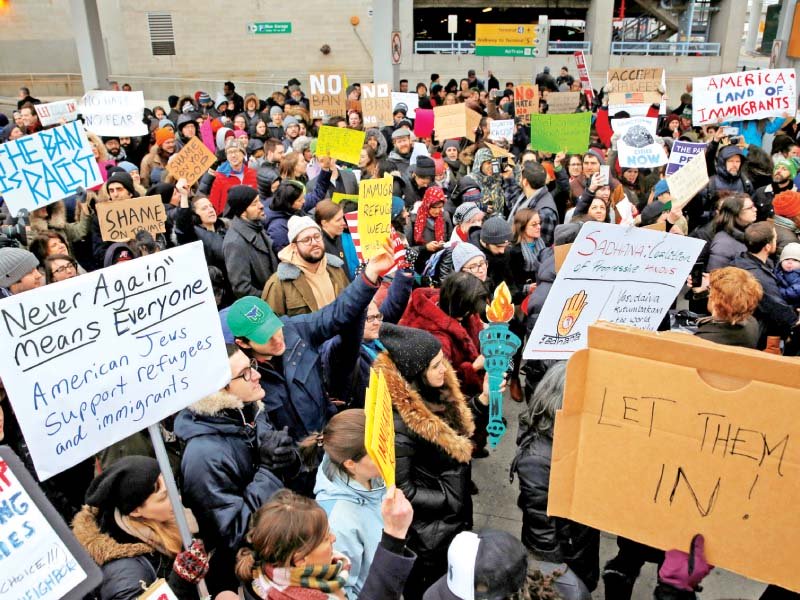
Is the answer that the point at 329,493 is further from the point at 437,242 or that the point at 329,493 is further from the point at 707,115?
the point at 707,115

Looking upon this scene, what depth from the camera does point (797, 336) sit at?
4.61 m

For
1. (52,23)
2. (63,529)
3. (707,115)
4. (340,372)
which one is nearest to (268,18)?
(52,23)

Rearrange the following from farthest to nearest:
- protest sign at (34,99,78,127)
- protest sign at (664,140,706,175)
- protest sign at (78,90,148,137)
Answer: protest sign at (34,99,78,127) < protest sign at (78,90,148,137) < protest sign at (664,140,706,175)

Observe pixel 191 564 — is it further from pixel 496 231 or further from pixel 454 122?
pixel 454 122

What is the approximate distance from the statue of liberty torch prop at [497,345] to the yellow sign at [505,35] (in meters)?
20.4

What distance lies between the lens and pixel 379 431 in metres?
1.89

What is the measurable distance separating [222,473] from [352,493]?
55 cm

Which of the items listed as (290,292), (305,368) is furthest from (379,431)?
(290,292)

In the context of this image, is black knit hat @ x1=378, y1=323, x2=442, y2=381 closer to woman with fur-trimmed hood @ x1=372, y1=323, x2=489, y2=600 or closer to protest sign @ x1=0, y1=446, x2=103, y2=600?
woman with fur-trimmed hood @ x1=372, y1=323, x2=489, y2=600

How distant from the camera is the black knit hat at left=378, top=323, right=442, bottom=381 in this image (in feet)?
9.86

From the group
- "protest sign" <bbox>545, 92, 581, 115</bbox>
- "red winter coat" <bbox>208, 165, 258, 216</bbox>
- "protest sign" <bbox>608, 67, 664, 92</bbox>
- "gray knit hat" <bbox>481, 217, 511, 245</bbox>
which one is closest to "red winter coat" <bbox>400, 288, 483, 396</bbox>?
"gray knit hat" <bbox>481, 217, 511, 245</bbox>

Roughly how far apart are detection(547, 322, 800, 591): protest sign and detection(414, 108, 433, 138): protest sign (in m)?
9.56

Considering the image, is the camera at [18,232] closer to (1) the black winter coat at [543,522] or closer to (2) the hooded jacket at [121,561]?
(2) the hooded jacket at [121,561]

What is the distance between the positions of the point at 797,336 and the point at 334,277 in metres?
3.39
